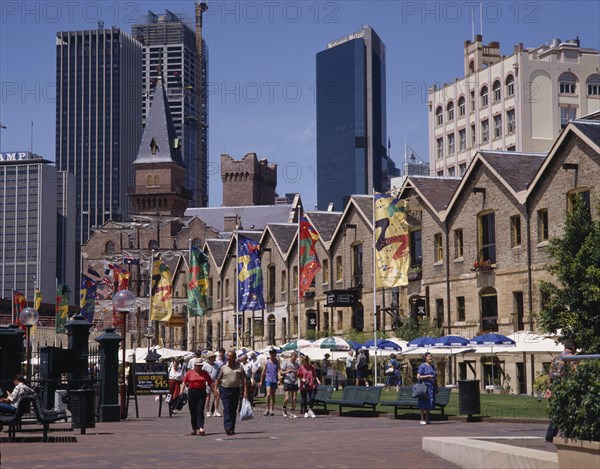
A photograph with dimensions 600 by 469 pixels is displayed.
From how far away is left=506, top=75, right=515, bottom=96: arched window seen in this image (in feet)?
312

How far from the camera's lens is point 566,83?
95.2 meters

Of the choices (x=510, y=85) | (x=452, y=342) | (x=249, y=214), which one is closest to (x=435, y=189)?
(x=452, y=342)

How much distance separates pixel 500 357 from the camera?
45938 millimetres

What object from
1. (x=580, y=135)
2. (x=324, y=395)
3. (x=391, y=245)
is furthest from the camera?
(x=391, y=245)

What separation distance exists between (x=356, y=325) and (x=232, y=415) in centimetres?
3760

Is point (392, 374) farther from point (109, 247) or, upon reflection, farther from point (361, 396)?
point (109, 247)

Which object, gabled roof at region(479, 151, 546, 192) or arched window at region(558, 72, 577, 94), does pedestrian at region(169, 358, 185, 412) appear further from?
arched window at region(558, 72, 577, 94)

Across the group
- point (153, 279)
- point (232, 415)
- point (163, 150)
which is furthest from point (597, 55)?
point (232, 415)

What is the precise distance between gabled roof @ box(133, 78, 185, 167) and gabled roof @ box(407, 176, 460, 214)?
93.9 meters

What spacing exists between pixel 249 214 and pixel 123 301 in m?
109

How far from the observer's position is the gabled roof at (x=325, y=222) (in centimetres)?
6481

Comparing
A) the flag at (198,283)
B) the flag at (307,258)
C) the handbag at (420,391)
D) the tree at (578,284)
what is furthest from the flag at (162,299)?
the handbag at (420,391)

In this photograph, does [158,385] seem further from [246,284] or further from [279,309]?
[279,309]

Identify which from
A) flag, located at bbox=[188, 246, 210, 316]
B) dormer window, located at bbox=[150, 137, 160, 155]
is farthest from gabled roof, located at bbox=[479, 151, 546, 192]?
dormer window, located at bbox=[150, 137, 160, 155]
